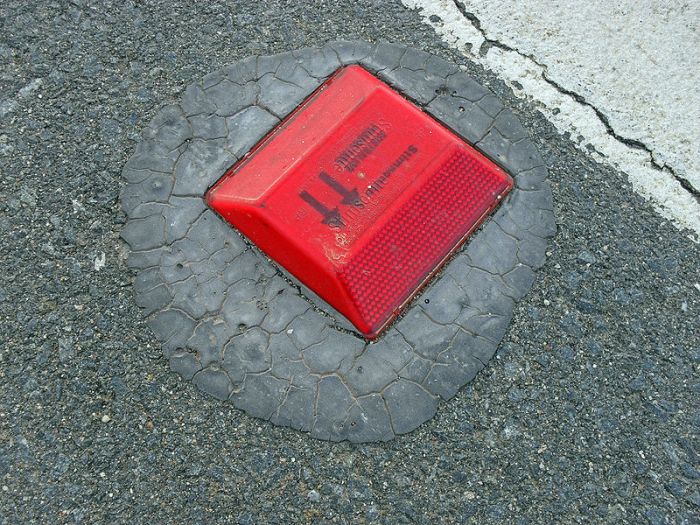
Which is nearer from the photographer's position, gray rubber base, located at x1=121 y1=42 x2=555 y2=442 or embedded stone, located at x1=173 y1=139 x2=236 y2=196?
gray rubber base, located at x1=121 y1=42 x2=555 y2=442

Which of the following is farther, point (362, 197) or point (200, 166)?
point (200, 166)

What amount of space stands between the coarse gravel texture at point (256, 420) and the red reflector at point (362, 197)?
36cm

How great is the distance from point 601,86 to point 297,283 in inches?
55.7

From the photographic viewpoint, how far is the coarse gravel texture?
80.0 inches

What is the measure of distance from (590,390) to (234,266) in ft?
4.25

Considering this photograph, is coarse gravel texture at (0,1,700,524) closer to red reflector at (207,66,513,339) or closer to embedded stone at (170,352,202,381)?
embedded stone at (170,352,202,381)

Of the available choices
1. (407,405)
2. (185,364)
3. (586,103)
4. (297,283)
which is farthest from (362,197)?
(586,103)

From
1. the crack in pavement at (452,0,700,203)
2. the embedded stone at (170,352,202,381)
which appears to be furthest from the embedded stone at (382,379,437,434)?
the crack in pavement at (452,0,700,203)

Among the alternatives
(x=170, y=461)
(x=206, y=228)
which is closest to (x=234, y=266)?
(x=206, y=228)

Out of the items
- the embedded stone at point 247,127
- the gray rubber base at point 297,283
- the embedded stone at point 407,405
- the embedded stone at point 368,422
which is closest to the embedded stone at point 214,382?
the gray rubber base at point 297,283

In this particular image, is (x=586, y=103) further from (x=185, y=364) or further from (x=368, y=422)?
(x=185, y=364)

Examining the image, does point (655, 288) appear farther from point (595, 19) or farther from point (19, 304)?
point (19, 304)

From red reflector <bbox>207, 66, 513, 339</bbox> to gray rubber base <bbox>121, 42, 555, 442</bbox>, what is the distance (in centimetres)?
7

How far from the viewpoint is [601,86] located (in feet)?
8.08
